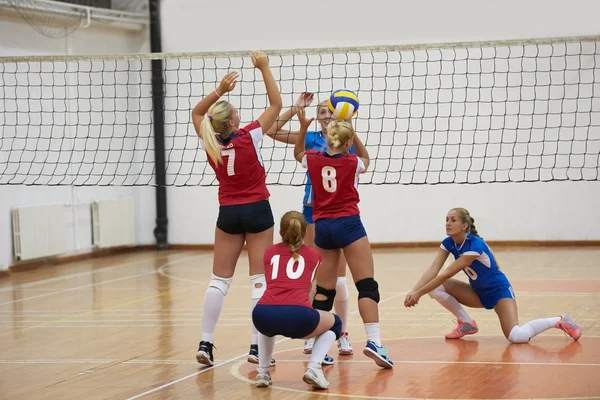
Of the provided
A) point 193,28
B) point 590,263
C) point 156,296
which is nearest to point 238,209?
point 156,296

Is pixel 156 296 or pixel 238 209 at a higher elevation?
pixel 238 209

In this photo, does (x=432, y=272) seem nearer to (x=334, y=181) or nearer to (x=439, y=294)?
(x=439, y=294)

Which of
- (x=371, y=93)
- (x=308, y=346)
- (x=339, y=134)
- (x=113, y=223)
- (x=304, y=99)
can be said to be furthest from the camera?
(x=113, y=223)

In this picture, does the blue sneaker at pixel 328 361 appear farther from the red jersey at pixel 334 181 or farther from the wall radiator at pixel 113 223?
the wall radiator at pixel 113 223

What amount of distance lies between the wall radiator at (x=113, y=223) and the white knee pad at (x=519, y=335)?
9257 millimetres

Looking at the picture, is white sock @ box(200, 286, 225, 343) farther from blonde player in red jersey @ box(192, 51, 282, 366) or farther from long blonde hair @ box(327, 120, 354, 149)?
long blonde hair @ box(327, 120, 354, 149)

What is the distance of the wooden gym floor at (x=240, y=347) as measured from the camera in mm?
5711

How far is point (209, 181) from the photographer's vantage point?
14977 mm

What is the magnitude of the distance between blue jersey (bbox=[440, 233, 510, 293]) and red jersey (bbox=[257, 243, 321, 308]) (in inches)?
64.3

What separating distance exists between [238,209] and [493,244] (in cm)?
895

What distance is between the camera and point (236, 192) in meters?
6.33

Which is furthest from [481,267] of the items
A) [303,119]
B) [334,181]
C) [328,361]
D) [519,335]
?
[303,119]

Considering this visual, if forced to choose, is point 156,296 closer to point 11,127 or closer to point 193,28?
point 11,127

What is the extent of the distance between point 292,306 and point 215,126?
136cm
